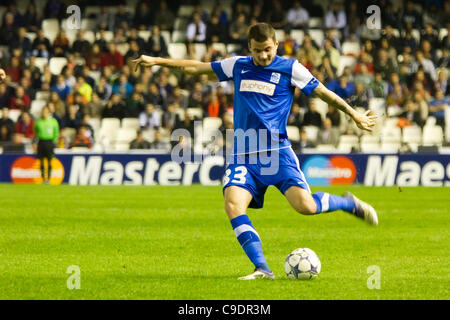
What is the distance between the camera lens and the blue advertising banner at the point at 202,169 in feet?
75.3

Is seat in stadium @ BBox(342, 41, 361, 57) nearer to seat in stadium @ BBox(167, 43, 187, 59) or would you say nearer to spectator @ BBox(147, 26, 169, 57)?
seat in stadium @ BBox(167, 43, 187, 59)

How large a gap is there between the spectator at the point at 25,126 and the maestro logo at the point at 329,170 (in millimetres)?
7809

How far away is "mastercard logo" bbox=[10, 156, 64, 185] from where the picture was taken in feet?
78.8

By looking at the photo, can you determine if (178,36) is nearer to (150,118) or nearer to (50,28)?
(50,28)

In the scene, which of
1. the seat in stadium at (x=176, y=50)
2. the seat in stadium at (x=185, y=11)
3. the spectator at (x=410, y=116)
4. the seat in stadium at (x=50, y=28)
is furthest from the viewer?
the seat in stadium at (x=185, y=11)

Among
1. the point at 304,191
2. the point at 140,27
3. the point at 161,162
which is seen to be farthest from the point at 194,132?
the point at 304,191

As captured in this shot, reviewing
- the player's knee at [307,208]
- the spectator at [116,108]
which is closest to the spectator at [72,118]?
the spectator at [116,108]

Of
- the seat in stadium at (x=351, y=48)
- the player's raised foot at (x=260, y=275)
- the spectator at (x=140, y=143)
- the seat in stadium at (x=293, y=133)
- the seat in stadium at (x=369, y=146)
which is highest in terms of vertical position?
the seat in stadium at (x=351, y=48)

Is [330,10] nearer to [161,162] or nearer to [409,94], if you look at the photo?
[409,94]

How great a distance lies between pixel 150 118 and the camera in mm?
24766

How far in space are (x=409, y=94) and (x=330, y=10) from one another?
466 centimetres

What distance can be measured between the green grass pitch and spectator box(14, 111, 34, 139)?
599 cm

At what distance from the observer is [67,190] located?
21.2 meters

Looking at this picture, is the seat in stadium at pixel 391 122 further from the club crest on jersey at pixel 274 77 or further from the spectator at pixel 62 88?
the club crest on jersey at pixel 274 77
